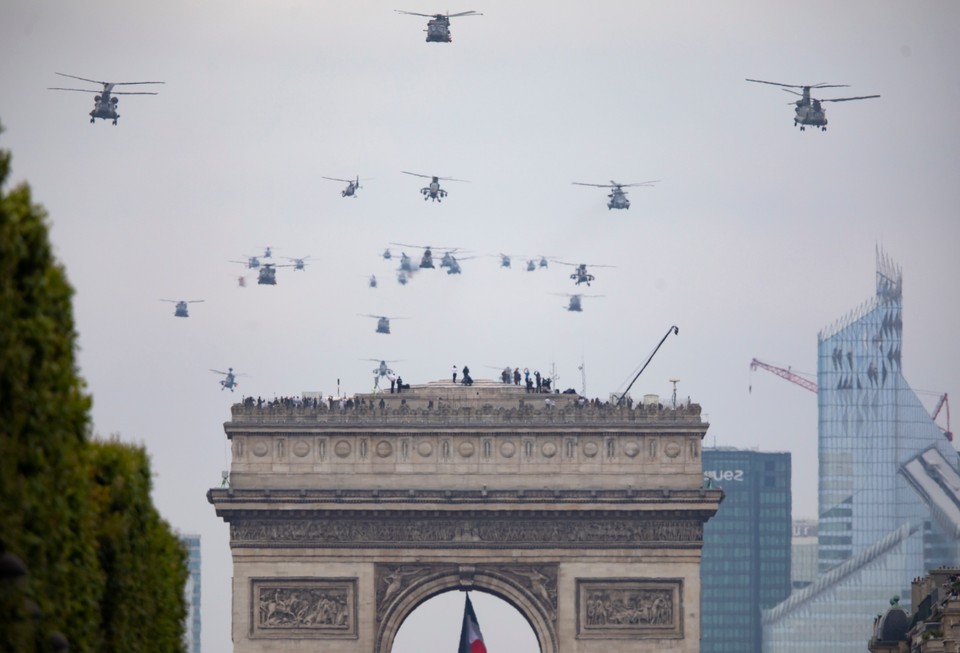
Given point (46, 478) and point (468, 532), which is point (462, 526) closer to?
point (468, 532)

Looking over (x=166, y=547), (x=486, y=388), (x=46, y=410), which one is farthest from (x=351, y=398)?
(x=46, y=410)

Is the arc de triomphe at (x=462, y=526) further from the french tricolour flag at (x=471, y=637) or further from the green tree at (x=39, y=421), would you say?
the green tree at (x=39, y=421)

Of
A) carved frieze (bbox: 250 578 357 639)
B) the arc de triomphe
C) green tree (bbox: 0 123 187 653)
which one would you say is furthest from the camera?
carved frieze (bbox: 250 578 357 639)

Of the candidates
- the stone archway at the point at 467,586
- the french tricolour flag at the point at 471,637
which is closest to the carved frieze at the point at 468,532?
the stone archway at the point at 467,586

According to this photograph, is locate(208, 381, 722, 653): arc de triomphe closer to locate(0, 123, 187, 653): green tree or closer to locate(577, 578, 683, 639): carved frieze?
locate(577, 578, 683, 639): carved frieze

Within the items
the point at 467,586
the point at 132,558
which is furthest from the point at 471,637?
the point at 132,558

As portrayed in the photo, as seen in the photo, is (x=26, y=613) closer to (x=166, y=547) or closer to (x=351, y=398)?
(x=166, y=547)

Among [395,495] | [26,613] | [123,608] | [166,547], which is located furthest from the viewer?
[395,495]

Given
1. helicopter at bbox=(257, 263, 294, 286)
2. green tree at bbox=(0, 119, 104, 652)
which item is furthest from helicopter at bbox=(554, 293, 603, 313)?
green tree at bbox=(0, 119, 104, 652)
